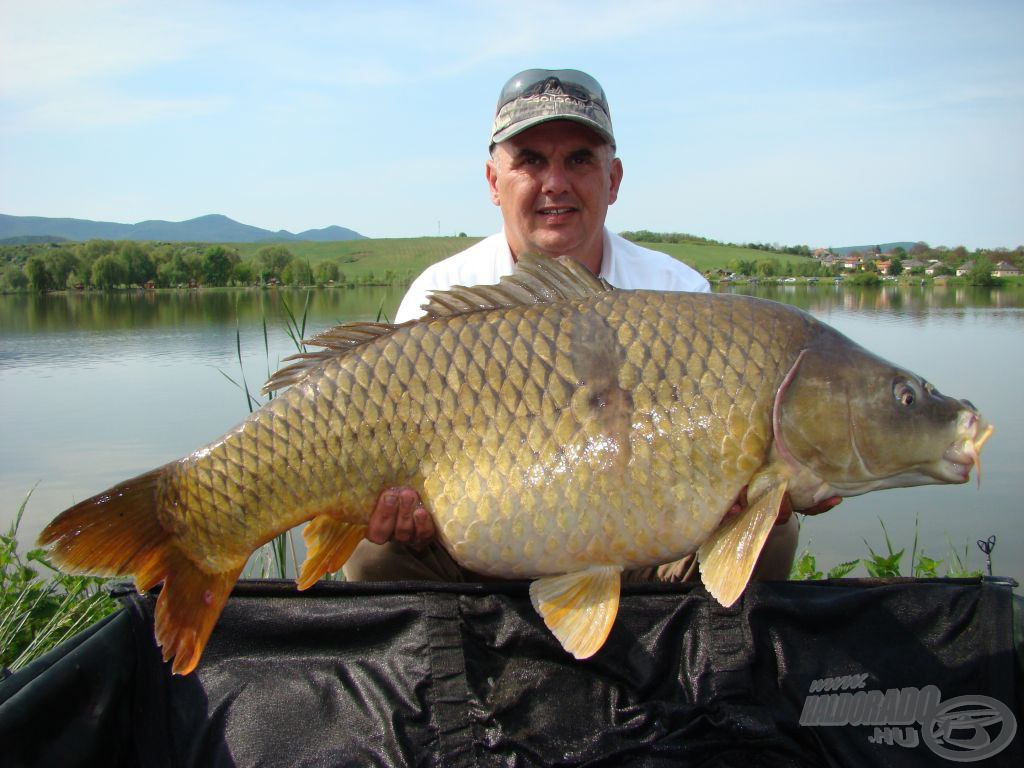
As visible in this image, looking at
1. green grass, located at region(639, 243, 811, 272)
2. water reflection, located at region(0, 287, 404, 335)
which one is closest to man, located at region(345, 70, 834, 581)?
water reflection, located at region(0, 287, 404, 335)

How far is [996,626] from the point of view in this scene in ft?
4.50

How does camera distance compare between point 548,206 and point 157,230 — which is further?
point 157,230

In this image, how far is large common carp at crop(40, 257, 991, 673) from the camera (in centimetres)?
129

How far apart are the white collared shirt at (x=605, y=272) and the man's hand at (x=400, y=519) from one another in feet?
2.74

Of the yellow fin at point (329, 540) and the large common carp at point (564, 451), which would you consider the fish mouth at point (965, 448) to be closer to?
the large common carp at point (564, 451)

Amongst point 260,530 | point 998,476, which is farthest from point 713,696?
point 998,476

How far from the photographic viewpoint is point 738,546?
1.29 metres

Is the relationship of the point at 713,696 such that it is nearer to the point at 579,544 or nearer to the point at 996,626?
the point at 579,544

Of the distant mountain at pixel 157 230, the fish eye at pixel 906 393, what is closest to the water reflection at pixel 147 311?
the fish eye at pixel 906 393

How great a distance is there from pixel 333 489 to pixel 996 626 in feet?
3.84

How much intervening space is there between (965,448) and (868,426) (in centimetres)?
15

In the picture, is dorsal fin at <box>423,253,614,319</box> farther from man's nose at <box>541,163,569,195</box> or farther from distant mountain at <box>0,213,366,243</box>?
distant mountain at <box>0,213,366,243</box>

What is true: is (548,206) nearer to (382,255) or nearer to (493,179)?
(493,179)

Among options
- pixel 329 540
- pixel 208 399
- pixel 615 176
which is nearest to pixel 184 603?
pixel 329 540
